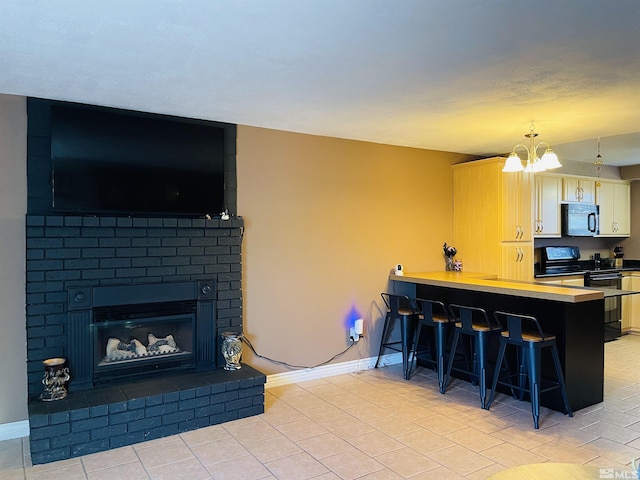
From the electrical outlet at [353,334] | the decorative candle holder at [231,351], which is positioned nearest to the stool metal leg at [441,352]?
the electrical outlet at [353,334]

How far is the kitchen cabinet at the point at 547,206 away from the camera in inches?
235

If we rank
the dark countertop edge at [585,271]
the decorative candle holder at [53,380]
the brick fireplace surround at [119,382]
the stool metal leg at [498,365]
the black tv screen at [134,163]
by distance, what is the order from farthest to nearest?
the dark countertop edge at [585,271], the stool metal leg at [498,365], the black tv screen at [134,163], the decorative candle holder at [53,380], the brick fireplace surround at [119,382]

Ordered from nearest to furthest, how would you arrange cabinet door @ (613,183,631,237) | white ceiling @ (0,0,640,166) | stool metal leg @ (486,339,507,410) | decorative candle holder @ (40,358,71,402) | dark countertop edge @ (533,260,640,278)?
white ceiling @ (0,0,640,166) → decorative candle holder @ (40,358,71,402) → stool metal leg @ (486,339,507,410) → dark countertop edge @ (533,260,640,278) → cabinet door @ (613,183,631,237)

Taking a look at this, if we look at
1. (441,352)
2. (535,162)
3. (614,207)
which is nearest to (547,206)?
(614,207)

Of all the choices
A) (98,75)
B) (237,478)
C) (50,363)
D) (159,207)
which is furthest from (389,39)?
(50,363)

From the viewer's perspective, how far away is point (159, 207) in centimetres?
369

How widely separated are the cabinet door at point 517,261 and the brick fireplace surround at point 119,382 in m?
2.99

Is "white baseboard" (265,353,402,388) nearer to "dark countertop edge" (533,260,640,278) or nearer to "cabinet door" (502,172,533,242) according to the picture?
"cabinet door" (502,172,533,242)

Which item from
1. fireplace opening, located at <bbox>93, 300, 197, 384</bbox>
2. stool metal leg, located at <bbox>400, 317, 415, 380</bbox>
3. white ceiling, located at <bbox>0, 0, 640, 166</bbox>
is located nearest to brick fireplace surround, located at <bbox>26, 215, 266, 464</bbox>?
fireplace opening, located at <bbox>93, 300, 197, 384</bbox>

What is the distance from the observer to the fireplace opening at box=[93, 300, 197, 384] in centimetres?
354

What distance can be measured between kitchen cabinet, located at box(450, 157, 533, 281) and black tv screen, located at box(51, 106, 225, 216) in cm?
292

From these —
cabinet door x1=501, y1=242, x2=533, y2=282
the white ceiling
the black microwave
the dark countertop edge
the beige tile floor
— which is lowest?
the beige tile floor

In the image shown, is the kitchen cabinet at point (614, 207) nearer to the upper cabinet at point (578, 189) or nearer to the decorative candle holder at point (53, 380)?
the upper cabinet at point (578, 189)

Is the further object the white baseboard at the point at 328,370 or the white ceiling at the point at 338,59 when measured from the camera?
the white baseboard at the point at 328,370
